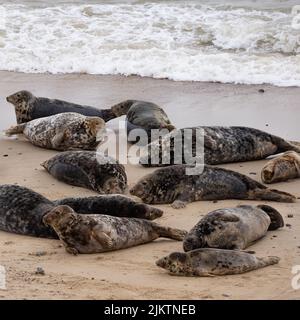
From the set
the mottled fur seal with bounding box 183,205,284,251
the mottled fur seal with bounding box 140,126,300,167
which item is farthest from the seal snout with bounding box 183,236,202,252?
the mottled fur seal with bounding box 140,126,300,167

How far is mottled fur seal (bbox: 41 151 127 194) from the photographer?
767 centimetres

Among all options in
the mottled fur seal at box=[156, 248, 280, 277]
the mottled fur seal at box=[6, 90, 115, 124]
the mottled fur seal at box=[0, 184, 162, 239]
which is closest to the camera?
the mottled fur seal at box=[156, 248, 280, 277]

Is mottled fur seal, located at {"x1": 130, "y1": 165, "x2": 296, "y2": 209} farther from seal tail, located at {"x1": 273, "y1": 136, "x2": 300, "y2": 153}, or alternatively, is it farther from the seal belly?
seal tail, located at {"x1": 273, "y1": 136, "x2": 300, "y2": 153}

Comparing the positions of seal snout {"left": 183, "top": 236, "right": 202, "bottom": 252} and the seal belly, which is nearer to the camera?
seal snout {"left": 183, "top": 236, "right": 202, "bottom": 252}

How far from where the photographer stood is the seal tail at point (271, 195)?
726 cm

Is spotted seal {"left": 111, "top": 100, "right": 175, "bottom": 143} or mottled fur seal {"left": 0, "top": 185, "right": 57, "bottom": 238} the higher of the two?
spotted seal {"left": 111, "top": 100, "right": 175, "bottom": 143}

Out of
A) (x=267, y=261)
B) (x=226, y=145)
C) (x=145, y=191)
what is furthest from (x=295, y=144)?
(x=267, y=261)

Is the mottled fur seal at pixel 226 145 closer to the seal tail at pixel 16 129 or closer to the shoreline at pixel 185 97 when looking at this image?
the shoreline at pixel 185 97

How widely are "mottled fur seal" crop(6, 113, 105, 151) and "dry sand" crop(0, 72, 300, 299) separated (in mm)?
157

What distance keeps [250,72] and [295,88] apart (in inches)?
39.6

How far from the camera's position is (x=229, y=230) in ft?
19.6

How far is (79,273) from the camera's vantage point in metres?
5.56

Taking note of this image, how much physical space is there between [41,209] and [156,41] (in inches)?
337

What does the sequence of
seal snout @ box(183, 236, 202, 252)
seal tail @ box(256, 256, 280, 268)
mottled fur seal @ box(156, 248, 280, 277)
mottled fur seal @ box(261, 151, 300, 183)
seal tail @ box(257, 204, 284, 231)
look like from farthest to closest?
1. mottled fur seal @ box(261, 151, 300, 183)
2. seal tail @ box(257, 204, 284, 231)
3. seal snout @ box(183, 236, 202, 252)
4. seal tail @ box(256, 256, 280, 268)
5. mottled fur seal @ box(156, 248, 280, 277)
